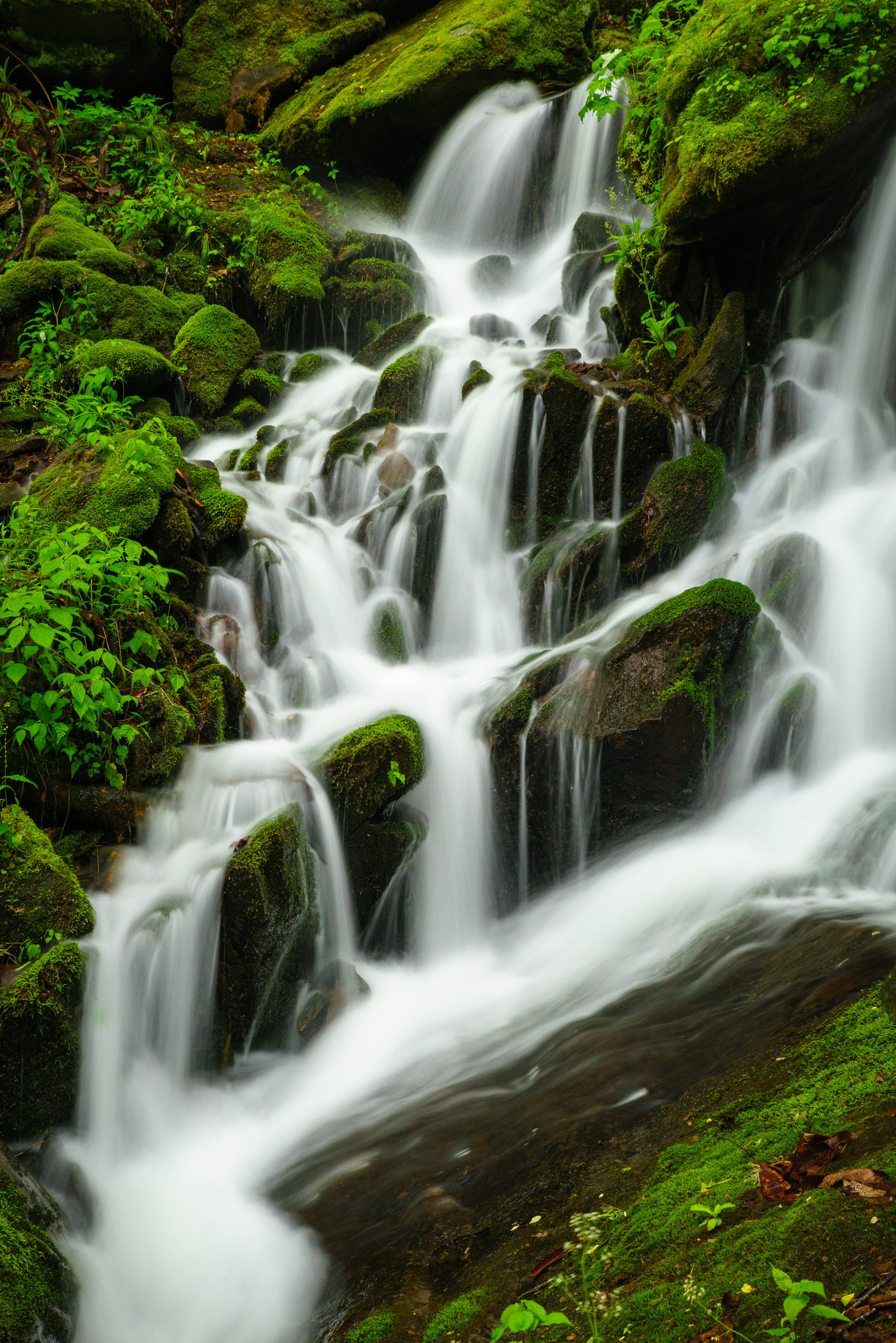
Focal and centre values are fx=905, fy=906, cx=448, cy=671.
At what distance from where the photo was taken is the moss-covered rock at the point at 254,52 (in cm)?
1527

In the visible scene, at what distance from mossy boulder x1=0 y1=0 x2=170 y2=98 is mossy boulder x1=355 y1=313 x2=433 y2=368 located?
23.9ft

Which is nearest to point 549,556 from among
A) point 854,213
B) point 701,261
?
point 701,261

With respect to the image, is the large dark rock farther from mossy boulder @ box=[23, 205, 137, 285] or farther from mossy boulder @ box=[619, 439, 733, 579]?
mossy boulder @ box=[23, 205, 137, 285]

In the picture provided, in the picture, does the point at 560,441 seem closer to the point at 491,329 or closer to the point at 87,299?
the point at 491,329

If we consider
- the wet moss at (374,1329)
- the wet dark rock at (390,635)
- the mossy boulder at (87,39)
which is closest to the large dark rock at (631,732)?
the wet dark rock at (390,635)

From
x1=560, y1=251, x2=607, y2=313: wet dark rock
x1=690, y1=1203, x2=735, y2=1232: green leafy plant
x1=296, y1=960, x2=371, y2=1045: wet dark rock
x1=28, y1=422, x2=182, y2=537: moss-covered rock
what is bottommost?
x1=296, y1=960, x2=371, y2=1045: wet dark rock

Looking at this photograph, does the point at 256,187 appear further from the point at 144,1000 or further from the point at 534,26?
the point at 144,1000

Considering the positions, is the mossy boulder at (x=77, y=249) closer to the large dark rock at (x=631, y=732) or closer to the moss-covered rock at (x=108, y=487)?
the moss-covered rock at (x=108, y=487)

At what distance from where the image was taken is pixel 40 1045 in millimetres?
3807

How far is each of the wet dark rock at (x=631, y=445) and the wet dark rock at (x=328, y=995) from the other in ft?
14.5

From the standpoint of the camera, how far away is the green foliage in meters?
4.55

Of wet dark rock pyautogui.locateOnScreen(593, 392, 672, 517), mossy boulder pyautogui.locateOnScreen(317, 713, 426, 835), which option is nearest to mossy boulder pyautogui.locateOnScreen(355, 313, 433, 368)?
wet dark rock pyautogui.locateOnScreen(593, 392, 672, 517)

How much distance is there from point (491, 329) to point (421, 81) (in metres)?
5.65

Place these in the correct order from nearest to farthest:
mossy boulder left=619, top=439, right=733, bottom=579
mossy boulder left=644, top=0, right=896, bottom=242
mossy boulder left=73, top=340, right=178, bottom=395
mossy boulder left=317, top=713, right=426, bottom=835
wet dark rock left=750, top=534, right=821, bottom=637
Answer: mossy boulder left=317, top=713, right=426, bottom=835, wet dark rock left=750, top=534, right=821, bottom=637, mossy boulder left=644, top=0, right=896, bottom=242, mossy boulder left=619, top=439, right=733, bottom=579, mossy boulder left=73, top=340, right=178, bottom=395
